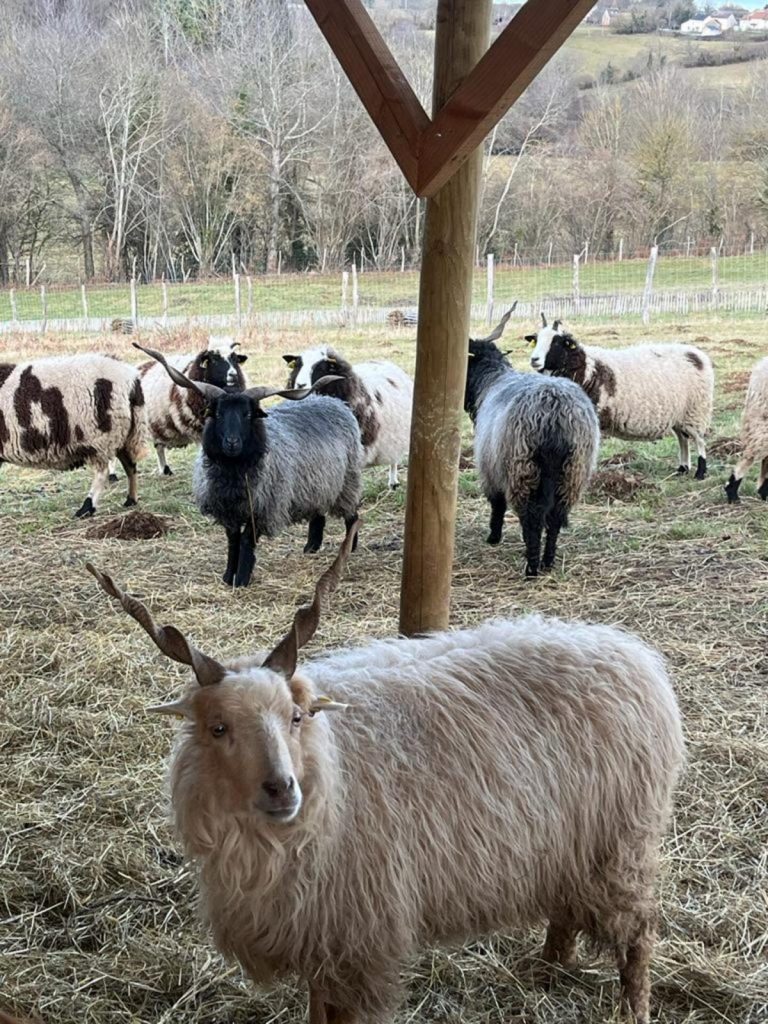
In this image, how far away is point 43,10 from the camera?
10.8 meters

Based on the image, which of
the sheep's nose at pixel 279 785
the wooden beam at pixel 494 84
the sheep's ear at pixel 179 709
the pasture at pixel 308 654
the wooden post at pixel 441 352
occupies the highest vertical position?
the wooden beam at pixel 494 84

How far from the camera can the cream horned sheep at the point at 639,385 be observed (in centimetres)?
791

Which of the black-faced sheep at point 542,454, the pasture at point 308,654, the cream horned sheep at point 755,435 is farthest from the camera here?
the cream horned sheep at point 755,435

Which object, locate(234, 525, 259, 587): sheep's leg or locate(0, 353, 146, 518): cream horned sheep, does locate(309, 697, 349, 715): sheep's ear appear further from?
locate(0, 353, 146, 518): cream horned sheep

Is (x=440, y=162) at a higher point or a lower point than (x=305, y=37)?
lower

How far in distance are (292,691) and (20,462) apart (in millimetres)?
6691

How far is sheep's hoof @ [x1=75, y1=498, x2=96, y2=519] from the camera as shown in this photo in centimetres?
749

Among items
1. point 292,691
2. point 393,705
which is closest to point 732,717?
point 393,705

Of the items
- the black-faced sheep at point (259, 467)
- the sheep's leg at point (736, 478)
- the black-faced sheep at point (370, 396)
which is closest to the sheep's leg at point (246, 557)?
the black-faced sheep at point (259, 467)

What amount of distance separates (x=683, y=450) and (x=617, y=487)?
42.7 inches

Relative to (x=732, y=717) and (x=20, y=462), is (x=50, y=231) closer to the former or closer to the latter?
(x=20, y=462)

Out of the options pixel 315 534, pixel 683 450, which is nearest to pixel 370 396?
pixel 315 534

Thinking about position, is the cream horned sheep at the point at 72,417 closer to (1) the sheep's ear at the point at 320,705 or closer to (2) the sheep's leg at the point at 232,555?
(2) the sheep's leg at the point at 232,555

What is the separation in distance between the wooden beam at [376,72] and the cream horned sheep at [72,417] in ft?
18.5
